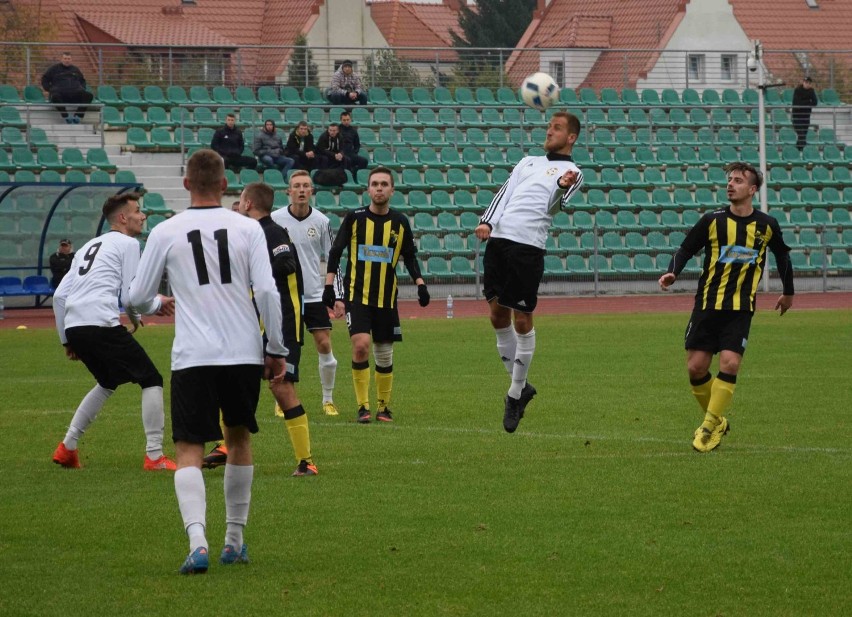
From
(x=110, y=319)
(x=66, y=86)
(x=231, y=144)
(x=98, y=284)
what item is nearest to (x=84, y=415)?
(x=110, y=319)

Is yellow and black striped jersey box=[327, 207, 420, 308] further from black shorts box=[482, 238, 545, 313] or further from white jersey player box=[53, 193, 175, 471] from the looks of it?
white jersey player box=[53, 193, 175, 471]

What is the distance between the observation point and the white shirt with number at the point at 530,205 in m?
10.3

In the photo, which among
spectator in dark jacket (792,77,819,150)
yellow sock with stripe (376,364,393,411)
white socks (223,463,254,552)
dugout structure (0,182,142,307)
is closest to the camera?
white socks (223,463,254,552)

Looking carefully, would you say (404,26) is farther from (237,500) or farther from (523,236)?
(237,500)

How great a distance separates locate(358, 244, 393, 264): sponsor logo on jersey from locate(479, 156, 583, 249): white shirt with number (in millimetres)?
1616

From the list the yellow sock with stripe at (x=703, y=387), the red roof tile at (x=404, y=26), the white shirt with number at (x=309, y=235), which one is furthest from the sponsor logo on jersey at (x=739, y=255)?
the red roof tile at (x=404, y=26)

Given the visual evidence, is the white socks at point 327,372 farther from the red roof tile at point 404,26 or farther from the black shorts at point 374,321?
the red roof tile at point 404,26

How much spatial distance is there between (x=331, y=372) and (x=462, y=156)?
21019 millimetres

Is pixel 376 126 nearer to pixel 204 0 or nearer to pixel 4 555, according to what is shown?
pixel 4 555

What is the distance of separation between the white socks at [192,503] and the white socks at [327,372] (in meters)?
6.06

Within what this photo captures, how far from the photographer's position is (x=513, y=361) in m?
10.7

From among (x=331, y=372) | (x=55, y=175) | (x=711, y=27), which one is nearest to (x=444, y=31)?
(x=711, y=27)

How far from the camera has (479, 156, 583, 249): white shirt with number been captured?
10344 mm

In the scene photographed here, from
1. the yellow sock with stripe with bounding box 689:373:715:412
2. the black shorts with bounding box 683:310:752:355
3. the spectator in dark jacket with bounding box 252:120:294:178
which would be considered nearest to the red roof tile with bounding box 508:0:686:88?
the spectator in dark jacket with bounding box 252:120:294:178
